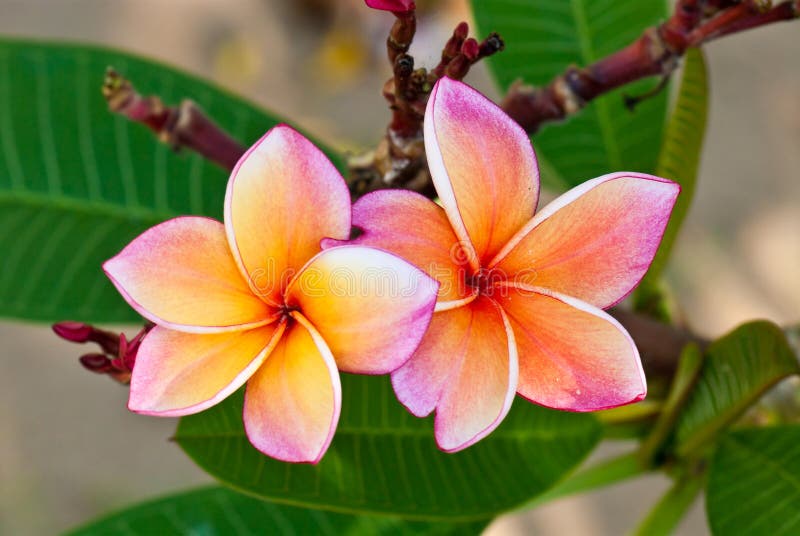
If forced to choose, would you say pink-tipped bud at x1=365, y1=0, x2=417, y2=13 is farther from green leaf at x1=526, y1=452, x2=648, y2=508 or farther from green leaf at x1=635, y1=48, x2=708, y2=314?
green leaf at x1=526, y1=452, x2=648, y2=508

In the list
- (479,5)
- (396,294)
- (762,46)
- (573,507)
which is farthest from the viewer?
(762,46)

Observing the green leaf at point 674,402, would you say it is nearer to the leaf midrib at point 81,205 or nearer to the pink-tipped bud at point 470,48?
the pink-tipped bud at point 470,48

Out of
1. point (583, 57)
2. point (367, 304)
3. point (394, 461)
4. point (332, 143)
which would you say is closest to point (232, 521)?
point (394, 461)

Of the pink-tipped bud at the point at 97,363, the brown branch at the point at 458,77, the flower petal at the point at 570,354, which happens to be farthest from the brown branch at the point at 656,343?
the pink-tipped bud at the point at 97,363

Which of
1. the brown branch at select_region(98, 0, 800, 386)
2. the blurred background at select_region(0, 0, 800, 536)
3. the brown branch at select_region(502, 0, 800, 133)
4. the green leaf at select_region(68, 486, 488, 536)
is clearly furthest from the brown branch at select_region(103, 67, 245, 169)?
the blurred background at select_region(0, 0, 800, 536)

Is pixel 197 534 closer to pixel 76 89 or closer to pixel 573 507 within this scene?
pixel 76 89

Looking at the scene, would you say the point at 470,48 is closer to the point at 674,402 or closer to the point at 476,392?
the point at 476,392

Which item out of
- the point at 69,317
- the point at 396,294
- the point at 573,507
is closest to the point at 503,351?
the point at 396,294
